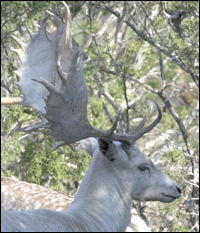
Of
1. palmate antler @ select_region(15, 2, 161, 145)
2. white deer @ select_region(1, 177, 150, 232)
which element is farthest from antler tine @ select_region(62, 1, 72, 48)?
white deer @ select_region(1, 177, 150, 232)

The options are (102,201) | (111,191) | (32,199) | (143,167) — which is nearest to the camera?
(102,201)

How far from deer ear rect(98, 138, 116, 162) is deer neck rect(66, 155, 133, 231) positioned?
0.07 m

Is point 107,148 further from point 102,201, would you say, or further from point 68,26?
point 68,26

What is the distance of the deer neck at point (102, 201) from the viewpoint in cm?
588

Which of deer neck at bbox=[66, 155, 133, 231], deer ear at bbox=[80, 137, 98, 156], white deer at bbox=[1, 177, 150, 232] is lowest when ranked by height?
white deer at bbox=[1, 177, 150, 232]

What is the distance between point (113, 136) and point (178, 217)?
14.8ft

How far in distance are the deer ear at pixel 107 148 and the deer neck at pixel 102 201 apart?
0.22 ft

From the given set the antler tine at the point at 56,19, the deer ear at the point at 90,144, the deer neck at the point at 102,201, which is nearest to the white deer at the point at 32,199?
the deer ear at the point at 90,144

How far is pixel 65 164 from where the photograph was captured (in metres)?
11.8

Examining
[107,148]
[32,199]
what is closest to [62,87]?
[107,148]

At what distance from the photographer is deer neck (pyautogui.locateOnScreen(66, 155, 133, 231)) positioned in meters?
5.88

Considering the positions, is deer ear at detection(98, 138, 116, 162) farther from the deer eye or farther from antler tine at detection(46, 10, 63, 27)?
antler tine at detection(46, 10, 63, 27)

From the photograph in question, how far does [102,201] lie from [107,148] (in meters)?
0.47

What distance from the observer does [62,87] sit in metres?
5.91
